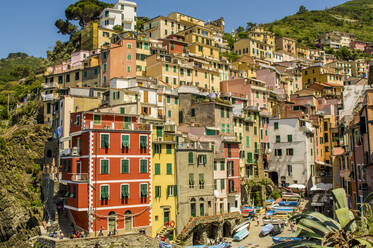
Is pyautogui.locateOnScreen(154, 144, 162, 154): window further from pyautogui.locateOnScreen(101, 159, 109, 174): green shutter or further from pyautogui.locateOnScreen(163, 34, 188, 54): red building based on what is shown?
pyautogui.locateOnScreen(163, 34, 188, 54): red building

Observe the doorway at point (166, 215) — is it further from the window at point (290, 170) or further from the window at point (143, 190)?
the window at point (290, 170)

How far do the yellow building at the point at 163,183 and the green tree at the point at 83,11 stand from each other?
68016 millimetres

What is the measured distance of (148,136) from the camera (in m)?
46.9

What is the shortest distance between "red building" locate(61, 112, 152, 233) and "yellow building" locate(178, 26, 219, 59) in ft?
150

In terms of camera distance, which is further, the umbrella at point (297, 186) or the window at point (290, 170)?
the window at point (290, 170)

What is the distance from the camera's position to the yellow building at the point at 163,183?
1834 inches

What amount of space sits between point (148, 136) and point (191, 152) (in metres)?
6.66

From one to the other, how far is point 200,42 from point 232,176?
Result: 4532 cm

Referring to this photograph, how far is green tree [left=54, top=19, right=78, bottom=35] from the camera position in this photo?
4245 inches

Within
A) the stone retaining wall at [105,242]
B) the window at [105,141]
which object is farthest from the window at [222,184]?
the window at [105,141]

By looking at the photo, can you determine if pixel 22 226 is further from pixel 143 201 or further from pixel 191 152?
pixel 191 152

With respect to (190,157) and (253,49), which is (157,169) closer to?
(190,157)

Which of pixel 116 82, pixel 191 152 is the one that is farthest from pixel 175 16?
pixel 191 152

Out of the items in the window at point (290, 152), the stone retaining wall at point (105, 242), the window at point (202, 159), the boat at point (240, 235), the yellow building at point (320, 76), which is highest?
the yellow building at point (320, 76)
